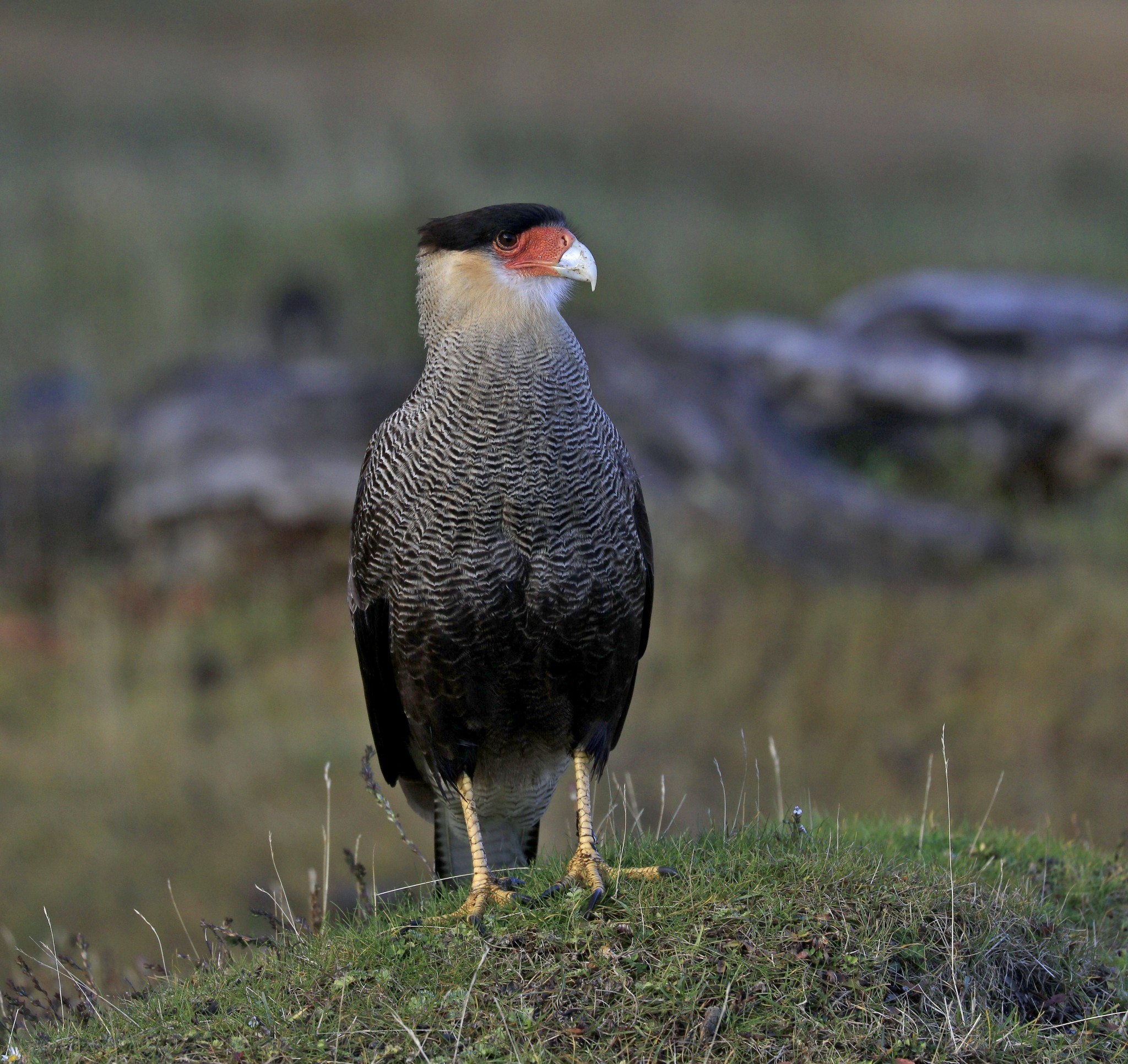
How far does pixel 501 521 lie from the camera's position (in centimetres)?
344

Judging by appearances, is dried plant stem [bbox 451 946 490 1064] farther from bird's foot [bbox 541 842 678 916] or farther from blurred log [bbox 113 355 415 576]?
blurred log [bbox 113 355 415 576]

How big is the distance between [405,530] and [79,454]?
7668 mm

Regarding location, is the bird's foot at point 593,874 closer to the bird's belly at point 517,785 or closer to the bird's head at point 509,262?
the bird's belly at point 517,785

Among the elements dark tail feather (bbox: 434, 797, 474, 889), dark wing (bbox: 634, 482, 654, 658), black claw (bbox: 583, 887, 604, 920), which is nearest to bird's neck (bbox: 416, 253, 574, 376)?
dark wing (bbox: 634, 482, 654, 658)

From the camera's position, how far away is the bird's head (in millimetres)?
3512

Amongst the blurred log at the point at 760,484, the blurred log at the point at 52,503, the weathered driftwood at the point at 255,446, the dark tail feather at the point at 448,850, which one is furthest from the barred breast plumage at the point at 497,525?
the blurred log at the point at 52,503

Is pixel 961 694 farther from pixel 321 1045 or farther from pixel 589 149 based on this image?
pixel 589 149

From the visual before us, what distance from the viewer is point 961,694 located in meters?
8.25

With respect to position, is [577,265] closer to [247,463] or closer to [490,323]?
[490,323]

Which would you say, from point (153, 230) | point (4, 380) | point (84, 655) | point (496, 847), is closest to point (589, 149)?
point (153, 230)

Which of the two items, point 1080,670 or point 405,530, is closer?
point 405,530

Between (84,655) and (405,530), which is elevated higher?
(405,530)

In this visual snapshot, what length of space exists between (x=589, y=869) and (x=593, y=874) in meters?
0.02

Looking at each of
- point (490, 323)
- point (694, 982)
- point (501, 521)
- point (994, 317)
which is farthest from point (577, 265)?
point (994, 317)
